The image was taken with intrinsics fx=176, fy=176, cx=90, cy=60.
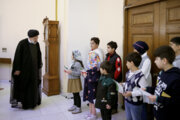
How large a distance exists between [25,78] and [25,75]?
0.06 meters

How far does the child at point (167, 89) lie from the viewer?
1.55m

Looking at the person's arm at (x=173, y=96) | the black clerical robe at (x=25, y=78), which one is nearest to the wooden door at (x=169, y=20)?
the person's arm at (x=173, y=96)

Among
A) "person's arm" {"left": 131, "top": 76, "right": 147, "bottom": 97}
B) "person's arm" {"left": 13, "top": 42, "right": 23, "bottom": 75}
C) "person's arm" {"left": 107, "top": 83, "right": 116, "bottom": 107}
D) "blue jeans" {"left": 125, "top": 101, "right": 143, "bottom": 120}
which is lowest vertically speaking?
"blue jeans" {"left": 125, "top": 101, "right": 143, "bottom": 120}

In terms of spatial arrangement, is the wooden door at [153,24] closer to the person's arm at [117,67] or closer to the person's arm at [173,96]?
the person's arm at [117,67]

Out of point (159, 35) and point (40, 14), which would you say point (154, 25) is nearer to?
point (159, 35)

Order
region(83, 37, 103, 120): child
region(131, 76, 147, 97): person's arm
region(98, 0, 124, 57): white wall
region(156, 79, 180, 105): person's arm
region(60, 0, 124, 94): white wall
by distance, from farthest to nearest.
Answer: region(60, 0, 124, 94): white wall < region(98, 0, 124, 57): white wall < region(83, 37, 103, 120): child < region(131, 76, 147, 97): person's arm < region(156, 79, 180, 105): person's arm

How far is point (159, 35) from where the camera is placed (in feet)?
9.22

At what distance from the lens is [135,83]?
1972 millimetres

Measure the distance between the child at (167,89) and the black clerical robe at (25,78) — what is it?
8.44 ft

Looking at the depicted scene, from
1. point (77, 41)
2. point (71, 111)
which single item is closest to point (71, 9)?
point (77, 41)

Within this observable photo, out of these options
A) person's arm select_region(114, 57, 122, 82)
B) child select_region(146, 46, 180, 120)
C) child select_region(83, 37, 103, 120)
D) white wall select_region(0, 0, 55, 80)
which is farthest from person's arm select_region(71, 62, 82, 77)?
white wall select_region(0, 0, 55, 80)

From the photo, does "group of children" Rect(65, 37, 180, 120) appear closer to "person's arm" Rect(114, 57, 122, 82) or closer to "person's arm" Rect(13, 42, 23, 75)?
"person's arm" Rect(114, 57, 122, 82)

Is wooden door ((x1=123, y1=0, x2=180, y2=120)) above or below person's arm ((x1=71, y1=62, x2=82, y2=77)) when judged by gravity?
above

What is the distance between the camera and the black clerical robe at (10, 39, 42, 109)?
3453mm
